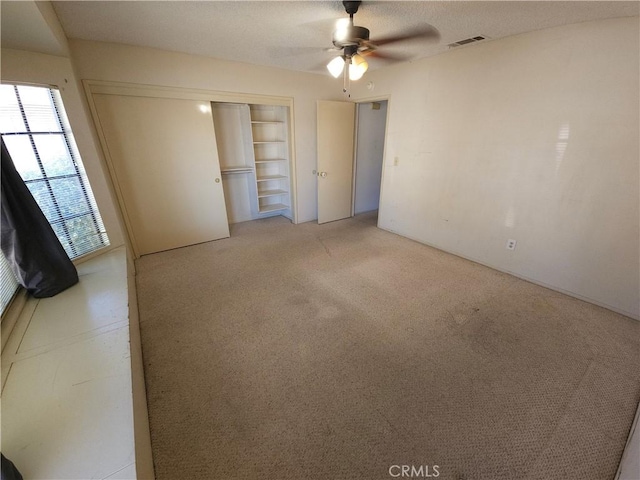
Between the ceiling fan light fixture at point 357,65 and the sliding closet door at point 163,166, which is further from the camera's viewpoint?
the sliding closet door at point 163,166

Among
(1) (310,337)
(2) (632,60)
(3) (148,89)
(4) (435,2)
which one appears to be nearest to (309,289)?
(1) (310,337)

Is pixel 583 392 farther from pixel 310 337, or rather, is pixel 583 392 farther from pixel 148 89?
pixel 148 89

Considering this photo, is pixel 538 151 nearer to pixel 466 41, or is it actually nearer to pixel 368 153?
pixel 466 41

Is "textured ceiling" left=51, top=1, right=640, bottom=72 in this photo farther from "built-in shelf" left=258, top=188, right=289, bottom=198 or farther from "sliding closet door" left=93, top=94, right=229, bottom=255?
"built-in shelf" left=258, top=188, right=289, bottom=198

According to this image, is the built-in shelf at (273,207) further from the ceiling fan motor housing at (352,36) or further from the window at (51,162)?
the ceiling fan motor housing at (352,36)

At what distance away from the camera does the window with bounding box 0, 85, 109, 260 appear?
5.93ft

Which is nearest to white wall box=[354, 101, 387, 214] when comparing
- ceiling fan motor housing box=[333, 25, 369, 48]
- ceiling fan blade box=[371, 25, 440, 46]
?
ceiling fan blade box=[371, 25, 440, 46]

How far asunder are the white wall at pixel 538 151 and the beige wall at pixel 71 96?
337cm

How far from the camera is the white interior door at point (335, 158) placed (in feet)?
12.5

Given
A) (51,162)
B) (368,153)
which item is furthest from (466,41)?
(51,162)

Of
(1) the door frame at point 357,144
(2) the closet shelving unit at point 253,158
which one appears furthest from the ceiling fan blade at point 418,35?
(2) the closet shelving unit at point 253,158

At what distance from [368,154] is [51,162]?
13.3 feet

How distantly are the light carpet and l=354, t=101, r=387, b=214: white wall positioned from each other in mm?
2327

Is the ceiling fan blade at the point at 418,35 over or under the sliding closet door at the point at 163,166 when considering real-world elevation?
over
